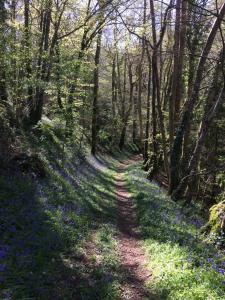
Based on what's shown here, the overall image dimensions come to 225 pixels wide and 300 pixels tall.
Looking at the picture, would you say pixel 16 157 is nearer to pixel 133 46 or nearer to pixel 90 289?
pixel 90 289

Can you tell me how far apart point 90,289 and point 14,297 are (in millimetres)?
1754

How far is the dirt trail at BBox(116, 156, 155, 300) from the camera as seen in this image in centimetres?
743

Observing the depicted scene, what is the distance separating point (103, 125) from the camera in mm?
41531

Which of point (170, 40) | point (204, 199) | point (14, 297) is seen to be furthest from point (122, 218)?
point (170, 40)

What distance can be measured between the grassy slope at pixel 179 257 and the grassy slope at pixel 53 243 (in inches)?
40.0

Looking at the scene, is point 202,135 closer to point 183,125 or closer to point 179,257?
point 183,125

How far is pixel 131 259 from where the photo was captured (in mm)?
9227

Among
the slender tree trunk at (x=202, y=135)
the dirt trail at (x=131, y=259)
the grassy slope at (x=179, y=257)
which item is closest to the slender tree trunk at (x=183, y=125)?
the slender tree trunk at (x=202, y=135)

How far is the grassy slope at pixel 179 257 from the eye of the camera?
22.3 feet

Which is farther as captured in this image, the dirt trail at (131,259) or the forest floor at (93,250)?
the dirt trail at (131,259)

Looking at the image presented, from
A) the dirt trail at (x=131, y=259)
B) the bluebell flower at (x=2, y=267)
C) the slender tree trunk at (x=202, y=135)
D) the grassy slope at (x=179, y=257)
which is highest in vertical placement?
the slender tree trunk at (x=202, y=135)

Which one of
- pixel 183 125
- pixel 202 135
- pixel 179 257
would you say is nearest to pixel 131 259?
pixel 179 257

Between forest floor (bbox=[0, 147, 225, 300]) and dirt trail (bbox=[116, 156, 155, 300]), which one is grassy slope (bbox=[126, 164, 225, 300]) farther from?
dirt trail (bbox=[116, 156, 155, 300])

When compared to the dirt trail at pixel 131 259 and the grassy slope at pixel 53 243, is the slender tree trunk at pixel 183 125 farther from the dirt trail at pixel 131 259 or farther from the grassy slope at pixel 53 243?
the grassy slope at pixel 53 243
